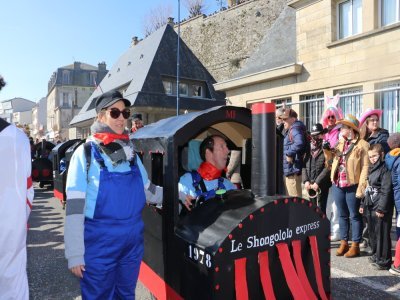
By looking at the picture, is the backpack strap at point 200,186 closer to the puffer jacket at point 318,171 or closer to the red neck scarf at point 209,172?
the red neck scarf at point 209,172

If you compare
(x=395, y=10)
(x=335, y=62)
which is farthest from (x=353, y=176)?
(x=335, y=62)

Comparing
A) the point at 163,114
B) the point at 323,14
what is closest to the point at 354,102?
the point at 323,14

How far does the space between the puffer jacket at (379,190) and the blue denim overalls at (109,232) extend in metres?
3.20

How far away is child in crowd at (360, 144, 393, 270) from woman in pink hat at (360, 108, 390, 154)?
38.2 inches

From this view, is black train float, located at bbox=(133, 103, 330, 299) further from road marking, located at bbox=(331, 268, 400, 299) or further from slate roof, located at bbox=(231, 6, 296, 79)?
slate roof, located at bbox=(231, 6, 296, 79)

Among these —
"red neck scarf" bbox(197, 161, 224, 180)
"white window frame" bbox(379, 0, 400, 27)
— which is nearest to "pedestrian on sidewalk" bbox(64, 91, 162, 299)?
"red neck scarf" bbox(197, 161, 224, 180)

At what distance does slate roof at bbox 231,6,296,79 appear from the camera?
1348 cm

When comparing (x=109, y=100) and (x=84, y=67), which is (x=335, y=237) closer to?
(x=109, y=100)

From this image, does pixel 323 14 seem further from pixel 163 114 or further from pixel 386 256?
pixel 163 114

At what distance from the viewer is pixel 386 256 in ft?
14.5

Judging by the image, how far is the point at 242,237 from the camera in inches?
93.9

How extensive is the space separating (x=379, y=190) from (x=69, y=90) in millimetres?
60625

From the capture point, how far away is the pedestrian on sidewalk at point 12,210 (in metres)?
1.73

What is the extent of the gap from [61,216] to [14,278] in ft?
22.4
